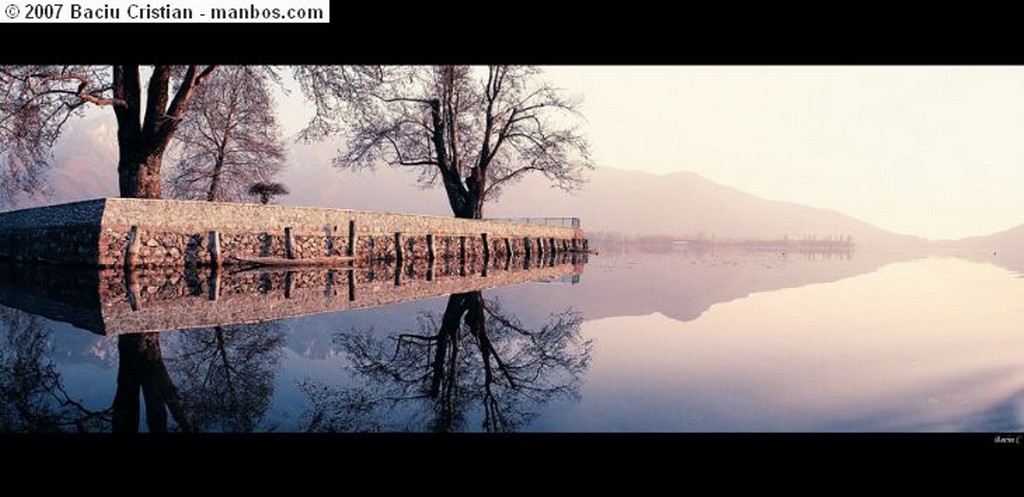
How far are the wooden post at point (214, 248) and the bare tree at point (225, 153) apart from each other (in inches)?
567

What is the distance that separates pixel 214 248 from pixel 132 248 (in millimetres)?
1961

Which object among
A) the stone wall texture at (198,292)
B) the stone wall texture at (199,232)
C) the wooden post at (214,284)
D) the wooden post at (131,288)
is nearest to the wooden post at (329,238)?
the stone wall texture at (199,232)

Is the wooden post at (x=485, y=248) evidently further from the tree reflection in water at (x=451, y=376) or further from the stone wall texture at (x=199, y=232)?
the tree reflection in water at (x=451, y=376)

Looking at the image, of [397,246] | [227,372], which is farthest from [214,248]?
[227,372]

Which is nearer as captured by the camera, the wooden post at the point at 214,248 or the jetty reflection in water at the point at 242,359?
the jetty reflection in water at the point at 242,359

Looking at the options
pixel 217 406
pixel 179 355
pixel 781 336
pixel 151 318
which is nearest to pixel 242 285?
pixel 151 318

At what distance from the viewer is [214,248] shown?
51.1ft

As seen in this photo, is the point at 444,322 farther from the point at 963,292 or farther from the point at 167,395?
the point at 963,292

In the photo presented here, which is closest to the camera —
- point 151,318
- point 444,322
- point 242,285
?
point 151,318

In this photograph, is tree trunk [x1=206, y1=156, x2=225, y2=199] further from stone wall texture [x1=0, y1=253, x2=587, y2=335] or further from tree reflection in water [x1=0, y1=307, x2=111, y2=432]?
tree reflection in water [x1=0, y1=307, x2=111, y2=432]

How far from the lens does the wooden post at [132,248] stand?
552 inches

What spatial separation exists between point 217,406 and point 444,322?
4.34 metres

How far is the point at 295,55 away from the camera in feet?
13.7

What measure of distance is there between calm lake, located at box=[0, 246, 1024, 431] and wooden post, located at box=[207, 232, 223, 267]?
498 cm
